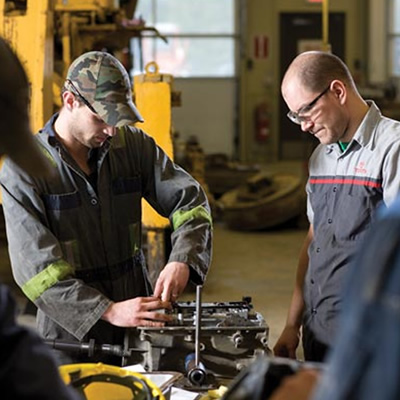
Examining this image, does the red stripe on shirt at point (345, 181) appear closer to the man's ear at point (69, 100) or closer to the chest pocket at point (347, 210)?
the chest pocket at point (347, 210)

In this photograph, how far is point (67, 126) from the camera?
99.3 inches

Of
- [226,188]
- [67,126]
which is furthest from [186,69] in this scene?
[67,126]

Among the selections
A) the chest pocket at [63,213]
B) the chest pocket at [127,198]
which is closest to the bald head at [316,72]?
the chest pocket at [127,198]

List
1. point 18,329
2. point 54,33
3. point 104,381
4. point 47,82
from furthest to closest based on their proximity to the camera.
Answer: point 54,33
point 47,82
point 104,381
point 18,329

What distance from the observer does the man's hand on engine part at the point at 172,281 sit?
Result: 2385mm

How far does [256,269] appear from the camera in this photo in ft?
22.8

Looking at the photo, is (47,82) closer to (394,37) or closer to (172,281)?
(172,281)

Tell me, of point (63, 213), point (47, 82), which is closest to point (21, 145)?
point (63, 213)

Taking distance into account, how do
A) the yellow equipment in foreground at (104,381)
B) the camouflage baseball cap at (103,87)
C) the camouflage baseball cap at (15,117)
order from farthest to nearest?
1. the camouflage baseball cap at (103,87)
2. the yellow equipment in foreground at (104,381)
3. the camouflage baseball cap at (15,117)

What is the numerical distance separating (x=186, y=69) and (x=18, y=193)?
11.7 meters

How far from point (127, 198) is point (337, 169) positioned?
674 millimetres

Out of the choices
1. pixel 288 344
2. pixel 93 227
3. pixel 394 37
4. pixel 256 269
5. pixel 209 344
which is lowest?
pixel 256 269

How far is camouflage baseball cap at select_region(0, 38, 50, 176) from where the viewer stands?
4.14ft

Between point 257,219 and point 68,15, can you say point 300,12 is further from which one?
point 68,15
